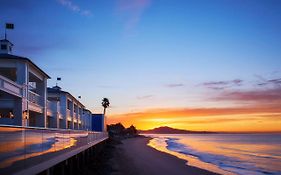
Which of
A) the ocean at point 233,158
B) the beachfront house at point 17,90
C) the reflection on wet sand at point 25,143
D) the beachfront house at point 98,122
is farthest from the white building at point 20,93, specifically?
the beachfront house at point 98,122

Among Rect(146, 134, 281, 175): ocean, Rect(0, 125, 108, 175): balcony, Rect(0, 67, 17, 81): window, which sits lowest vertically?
Rect(146, 134, 281, 175): ocean

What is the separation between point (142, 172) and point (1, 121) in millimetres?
9179

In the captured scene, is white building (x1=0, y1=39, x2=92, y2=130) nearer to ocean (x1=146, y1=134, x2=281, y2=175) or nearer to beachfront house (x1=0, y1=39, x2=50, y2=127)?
beachfront house (x1=0, y1=39, x2=50, y2=127)

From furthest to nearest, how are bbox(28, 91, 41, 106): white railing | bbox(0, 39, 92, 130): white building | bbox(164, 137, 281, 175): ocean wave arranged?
bbox(164, 137, 281, 175): ocean wave < bbox(28, 91, 41, 106): white railing < bbox(0, 39, 92, 130): white building

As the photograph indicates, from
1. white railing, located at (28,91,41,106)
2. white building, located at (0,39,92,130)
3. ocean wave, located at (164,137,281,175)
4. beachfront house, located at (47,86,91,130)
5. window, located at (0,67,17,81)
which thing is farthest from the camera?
beachfront house, located at (47,86,91,130)

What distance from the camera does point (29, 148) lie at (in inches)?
400

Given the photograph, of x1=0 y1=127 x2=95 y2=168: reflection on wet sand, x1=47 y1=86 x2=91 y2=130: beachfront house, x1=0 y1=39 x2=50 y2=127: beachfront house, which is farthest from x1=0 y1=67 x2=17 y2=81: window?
x1=0 y1=127 x2=95 y2=168: reflection on wet sand

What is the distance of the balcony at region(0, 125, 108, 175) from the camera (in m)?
8.06

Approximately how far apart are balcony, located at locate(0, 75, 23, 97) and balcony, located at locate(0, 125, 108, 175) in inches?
223

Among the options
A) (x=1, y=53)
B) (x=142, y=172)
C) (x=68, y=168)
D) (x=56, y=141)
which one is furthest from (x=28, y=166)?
(x=1, y=53)

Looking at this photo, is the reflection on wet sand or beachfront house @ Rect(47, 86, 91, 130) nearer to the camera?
the reflection on wet sand

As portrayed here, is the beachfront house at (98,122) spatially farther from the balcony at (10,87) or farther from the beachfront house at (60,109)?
the balcony at (10,87)

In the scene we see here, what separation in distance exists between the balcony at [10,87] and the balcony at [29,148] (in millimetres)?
5663

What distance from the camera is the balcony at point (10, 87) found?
1983cm
